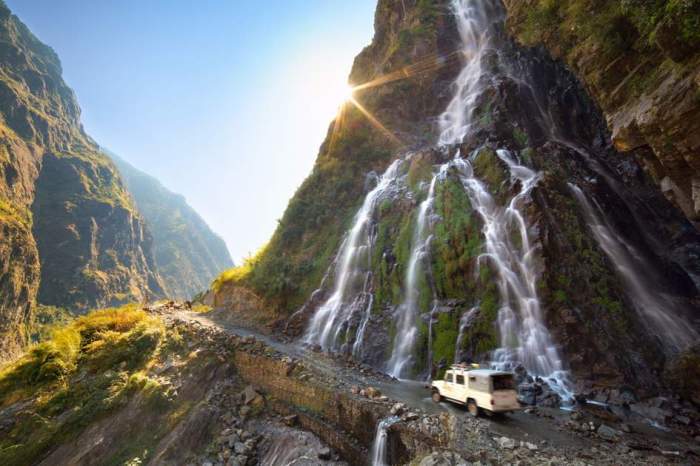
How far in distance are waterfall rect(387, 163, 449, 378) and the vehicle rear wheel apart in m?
6.04

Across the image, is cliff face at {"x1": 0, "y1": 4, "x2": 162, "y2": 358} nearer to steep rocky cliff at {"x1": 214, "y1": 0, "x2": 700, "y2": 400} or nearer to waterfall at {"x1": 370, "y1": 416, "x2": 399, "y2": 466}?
steep rocky cliff at {"x1": 214, "y1": 0, "x2": 700, "y2": 400}

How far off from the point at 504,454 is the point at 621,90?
14.6 meters

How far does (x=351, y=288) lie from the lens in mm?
24828

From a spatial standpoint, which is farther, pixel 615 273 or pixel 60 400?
pixel 615 273

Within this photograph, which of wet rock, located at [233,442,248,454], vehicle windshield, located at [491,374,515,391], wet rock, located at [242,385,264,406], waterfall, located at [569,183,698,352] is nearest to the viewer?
vehicle windshield, located at [491,374,515,391]

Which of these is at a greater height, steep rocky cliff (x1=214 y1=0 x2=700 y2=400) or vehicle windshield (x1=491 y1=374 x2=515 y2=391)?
steep rocky cliff (x1=214 y1=0 x2=700 y2=400)

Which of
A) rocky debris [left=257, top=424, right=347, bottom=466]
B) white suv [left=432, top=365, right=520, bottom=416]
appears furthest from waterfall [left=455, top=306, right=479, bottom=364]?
rocky debris [left=257, top=424, right=347, bottom=466]

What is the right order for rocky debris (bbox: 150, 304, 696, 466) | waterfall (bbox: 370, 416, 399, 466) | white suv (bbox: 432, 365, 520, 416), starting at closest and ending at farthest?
1. rocky debris (bbox: 150, 304, 696, 466)
2. waterfall (bbox: 370, 416, 399, 466)
3. white suv (bbox: 432, 365, 520, 416)

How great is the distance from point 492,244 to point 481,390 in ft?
33.0

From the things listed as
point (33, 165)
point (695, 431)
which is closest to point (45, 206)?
point (33, 165)

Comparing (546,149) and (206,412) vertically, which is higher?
(546,149)

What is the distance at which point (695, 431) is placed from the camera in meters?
11.4

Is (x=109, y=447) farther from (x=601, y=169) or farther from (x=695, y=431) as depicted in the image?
(x=601, y=169)

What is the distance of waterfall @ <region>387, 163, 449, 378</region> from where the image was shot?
1870cm
